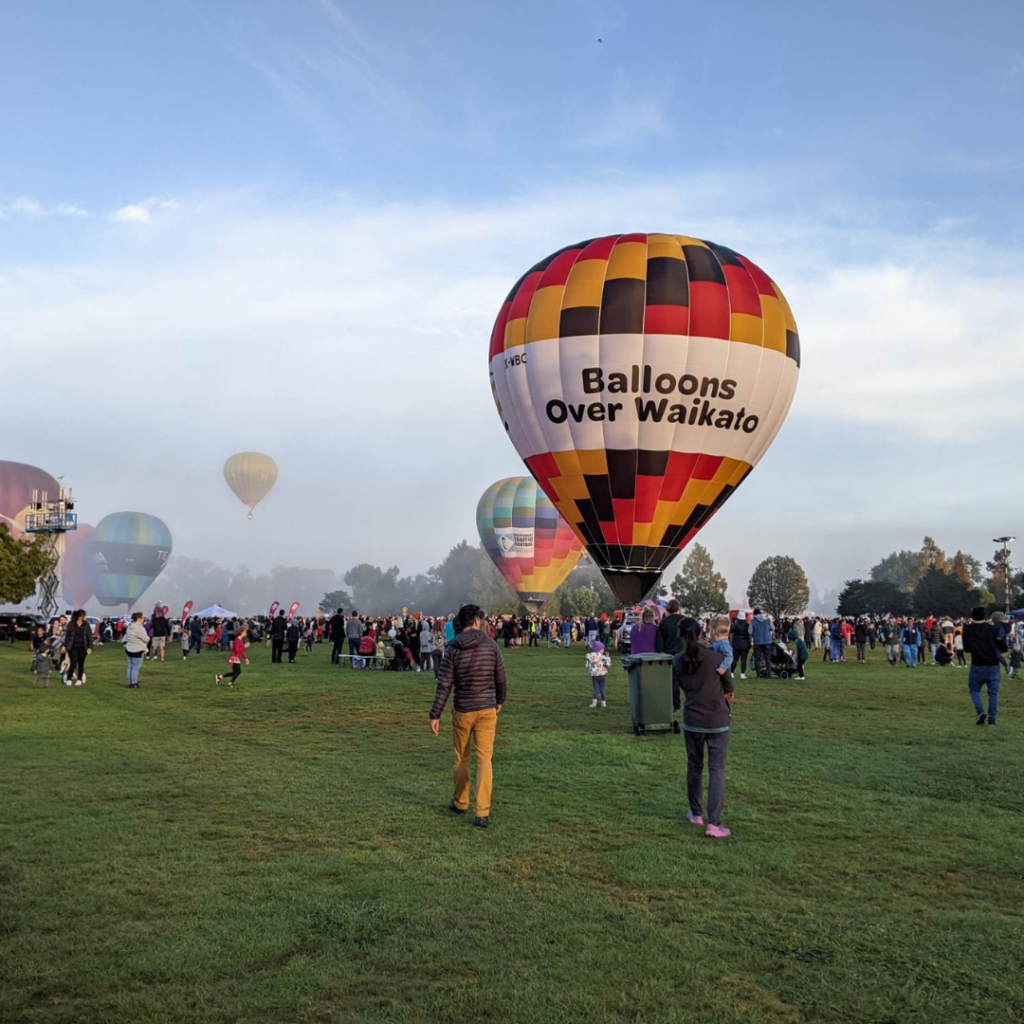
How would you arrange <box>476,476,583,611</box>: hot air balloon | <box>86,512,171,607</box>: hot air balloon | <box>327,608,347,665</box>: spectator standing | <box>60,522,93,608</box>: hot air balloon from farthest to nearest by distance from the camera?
<box>60,522,93,608</box>: hot air balloon, <box>86,512,171,607</box>: hot air balloon, <box>476,476,583,611</box>: hot air balloon, <box>327,608,347,665</box>: spectator standing

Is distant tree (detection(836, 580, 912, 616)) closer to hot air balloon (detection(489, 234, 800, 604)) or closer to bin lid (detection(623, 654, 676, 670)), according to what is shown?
hot air balloon (detection(489, 234, 800, 604))

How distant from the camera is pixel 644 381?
88.3 feet

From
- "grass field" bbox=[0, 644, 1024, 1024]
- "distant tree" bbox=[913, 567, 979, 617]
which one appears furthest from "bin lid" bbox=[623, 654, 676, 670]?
"distant tree" bbox=[913, 567, 979, 617]

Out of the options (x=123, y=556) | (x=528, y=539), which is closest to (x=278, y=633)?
(x=528, y=539)

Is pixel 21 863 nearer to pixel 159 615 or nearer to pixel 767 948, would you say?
pixel 767 948

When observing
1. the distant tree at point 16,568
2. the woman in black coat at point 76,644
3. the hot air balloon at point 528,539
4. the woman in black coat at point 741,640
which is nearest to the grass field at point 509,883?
the woman in black coat at point 76,644

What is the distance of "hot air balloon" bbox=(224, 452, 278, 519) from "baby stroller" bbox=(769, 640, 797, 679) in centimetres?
7757

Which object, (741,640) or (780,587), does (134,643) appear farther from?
(780,587)

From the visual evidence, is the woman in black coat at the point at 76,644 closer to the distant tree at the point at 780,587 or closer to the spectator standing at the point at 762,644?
the spectator standing at the point at 762,644

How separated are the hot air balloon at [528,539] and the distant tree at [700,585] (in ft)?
223

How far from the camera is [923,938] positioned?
230 inches

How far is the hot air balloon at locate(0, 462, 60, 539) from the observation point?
91562 mm

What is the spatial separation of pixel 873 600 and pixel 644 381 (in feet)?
274

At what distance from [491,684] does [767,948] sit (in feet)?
13.5
